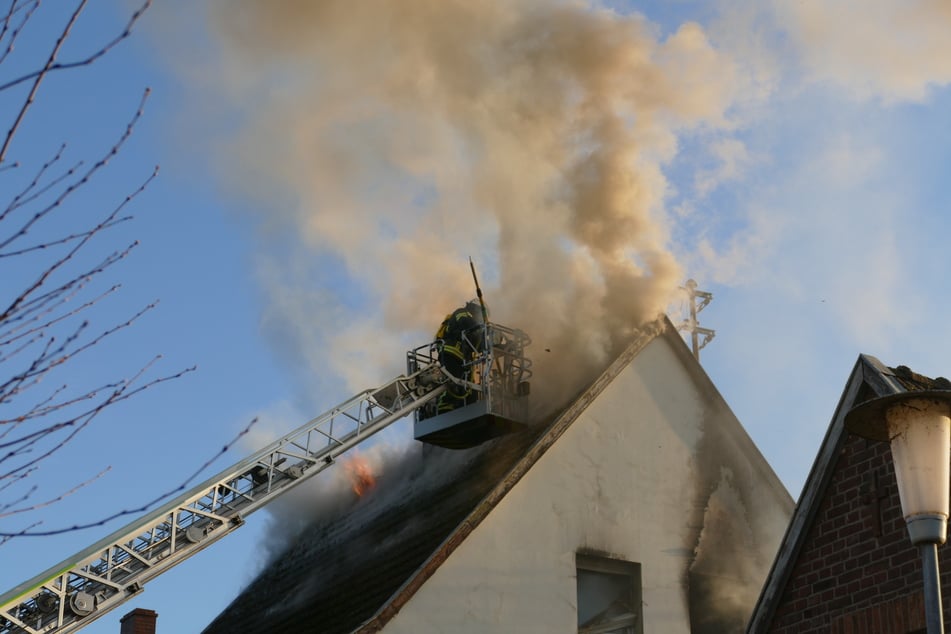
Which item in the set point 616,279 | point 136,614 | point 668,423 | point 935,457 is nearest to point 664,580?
point 668,423

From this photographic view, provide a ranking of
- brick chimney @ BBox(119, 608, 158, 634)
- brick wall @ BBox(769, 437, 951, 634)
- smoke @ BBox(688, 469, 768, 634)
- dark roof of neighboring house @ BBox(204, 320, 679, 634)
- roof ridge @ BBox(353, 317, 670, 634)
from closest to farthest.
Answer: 1. brick wall @ BBox(769, 437, 951, 634)
2. roof ridge @ BBox(353, 317, 670, 634)
3. dark roof of neighboring house @ BBox(204, 320, 679, 634)
4. smoke @ BBox(688, 469, 768, 634)
5. brick chimney @ BBox(119, 608, 158, 634)

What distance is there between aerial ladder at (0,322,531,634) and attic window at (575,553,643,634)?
3.20 meters

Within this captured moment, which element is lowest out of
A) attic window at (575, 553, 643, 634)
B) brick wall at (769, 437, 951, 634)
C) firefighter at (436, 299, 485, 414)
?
brick wall at (769, 437, 951, 634)

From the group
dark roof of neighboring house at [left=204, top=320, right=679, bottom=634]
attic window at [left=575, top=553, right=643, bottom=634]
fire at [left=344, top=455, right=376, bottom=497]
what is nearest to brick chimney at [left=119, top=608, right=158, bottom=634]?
dark roof of neighboring house at [left=204, top=320, right=679, bottom=634]

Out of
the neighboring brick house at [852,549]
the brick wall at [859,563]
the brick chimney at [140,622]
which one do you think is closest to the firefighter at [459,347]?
the brick chimney at [140,622]

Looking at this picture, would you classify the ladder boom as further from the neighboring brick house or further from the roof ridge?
the neighboring brick house

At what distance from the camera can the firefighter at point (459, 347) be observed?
2133 centimetres

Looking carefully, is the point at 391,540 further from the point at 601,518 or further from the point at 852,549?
the point at 852,549

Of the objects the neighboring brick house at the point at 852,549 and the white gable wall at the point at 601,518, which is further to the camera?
the white gable wall at the point at 601,518

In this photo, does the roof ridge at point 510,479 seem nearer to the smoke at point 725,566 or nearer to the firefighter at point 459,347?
the smoke at point 725,566

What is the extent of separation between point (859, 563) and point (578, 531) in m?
8.95

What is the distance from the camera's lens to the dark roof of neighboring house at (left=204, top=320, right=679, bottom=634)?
651 inches

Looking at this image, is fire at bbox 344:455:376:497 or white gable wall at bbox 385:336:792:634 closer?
white gable wall at bbox 385:336:792:634

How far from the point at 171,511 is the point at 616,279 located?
8307 mm
